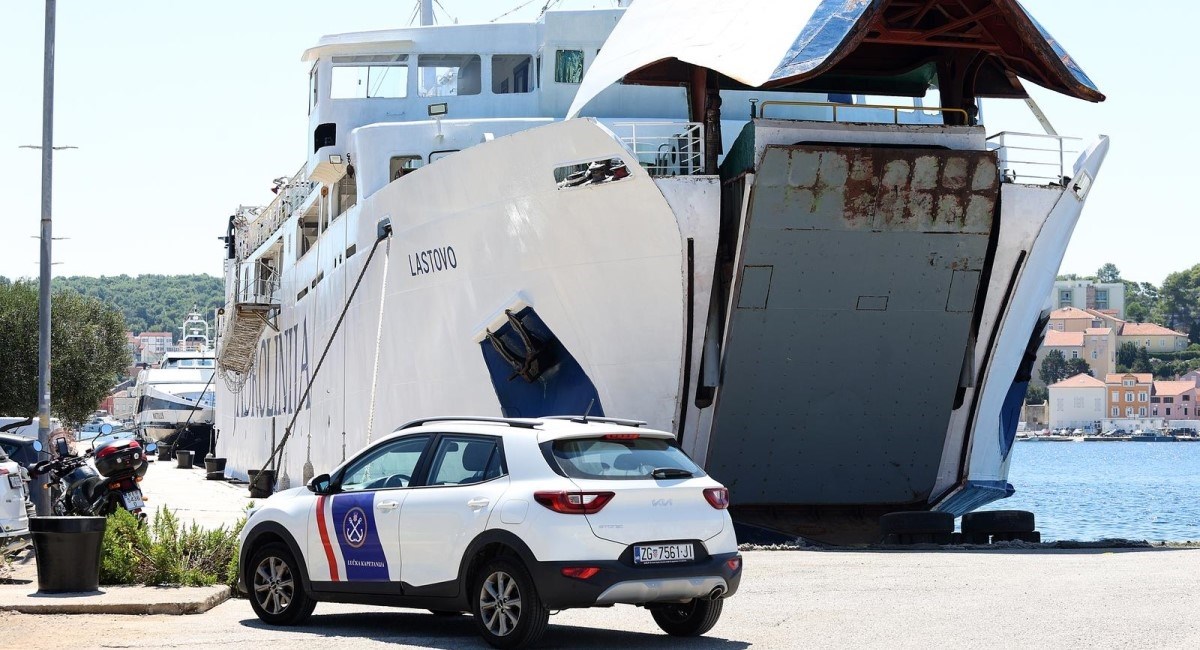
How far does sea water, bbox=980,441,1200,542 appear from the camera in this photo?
3353cm

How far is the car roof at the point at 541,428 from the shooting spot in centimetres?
873

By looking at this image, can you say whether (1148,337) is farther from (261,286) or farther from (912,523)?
(912,523)

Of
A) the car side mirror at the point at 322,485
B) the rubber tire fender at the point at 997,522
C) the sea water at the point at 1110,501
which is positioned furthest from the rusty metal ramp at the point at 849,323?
the car side mirror at the point at 322,485

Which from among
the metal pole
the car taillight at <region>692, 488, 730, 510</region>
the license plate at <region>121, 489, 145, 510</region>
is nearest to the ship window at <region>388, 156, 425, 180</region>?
the metal pole

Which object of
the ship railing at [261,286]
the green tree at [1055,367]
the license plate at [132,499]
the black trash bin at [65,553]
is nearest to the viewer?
the black trash bin at [65,553]

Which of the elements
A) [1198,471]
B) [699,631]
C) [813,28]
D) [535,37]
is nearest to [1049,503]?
[535,37]

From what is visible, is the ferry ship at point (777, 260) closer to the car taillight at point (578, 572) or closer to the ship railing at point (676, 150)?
the ship railing at point (676, 150)

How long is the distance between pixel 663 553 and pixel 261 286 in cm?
3058

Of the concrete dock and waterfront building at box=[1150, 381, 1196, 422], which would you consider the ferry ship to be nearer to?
the concrete dock

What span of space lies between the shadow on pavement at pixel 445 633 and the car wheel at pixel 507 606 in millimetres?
273

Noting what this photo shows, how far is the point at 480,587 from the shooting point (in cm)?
859

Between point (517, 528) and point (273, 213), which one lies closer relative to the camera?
point (517, 528)

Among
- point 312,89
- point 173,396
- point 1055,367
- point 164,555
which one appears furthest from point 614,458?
point 1055,367

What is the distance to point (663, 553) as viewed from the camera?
847 centimetres
